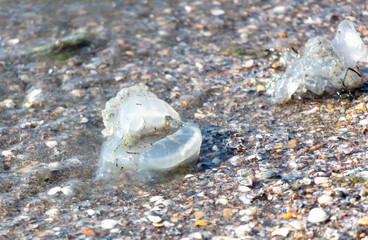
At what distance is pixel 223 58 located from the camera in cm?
533

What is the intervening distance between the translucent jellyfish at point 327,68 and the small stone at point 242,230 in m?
1.78

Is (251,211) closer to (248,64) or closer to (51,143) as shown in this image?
(51,143)

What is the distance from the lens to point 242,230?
281 cm

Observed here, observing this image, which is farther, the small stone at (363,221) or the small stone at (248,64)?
the small stone at (248,64)

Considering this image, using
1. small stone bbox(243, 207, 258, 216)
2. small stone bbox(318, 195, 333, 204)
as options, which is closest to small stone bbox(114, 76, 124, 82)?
small stone bbox(243, 207, 258, 216)

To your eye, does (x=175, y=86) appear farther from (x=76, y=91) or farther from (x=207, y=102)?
(x=76, y=91)

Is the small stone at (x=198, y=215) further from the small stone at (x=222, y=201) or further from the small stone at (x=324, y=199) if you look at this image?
the small stone at (x=324, y=199)

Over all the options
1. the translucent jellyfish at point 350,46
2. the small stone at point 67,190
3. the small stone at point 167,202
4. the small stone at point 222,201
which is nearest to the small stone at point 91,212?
the small stone at point 67,190

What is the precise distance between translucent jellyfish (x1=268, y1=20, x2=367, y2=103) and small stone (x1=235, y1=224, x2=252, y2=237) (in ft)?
5.84

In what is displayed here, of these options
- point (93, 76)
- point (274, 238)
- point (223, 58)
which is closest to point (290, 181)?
point (274, 238)

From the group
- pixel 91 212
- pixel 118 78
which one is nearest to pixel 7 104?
pixel 118 78

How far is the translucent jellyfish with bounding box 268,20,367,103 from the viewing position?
4.13m

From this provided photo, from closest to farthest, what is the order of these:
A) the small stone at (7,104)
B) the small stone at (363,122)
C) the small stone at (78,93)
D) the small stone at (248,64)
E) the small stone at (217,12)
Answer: the small stone at (363,122) → the small stone at (7,104) → the small stone at (78,93) → the small stone at (248,64) → the small stone at (217,12)

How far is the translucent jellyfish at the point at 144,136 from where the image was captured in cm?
350
